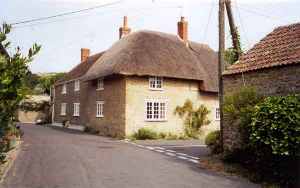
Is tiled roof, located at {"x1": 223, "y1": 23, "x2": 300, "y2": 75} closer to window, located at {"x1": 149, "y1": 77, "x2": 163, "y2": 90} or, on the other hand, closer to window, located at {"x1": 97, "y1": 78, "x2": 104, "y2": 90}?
window, located at {"x1": 149, "y1": 77, "x2": 163, "y2": 90}

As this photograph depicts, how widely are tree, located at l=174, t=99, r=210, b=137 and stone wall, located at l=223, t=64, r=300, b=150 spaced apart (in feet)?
47.8

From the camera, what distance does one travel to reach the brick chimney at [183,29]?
36753mm

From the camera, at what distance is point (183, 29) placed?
37.1 m

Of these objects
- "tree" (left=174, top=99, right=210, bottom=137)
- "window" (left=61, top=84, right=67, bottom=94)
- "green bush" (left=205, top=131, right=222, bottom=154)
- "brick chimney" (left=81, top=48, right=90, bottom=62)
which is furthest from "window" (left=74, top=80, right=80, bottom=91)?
"green bush" (left=205, top=131, right=222, bottom=154)

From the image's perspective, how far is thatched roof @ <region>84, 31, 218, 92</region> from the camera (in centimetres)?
2914

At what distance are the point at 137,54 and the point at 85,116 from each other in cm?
1106

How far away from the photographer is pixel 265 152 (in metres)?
11.9

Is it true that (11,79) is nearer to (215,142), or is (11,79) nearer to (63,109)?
(215,142)

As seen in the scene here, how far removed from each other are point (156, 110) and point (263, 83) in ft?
52.0

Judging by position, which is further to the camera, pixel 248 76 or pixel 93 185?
pixel 248 76

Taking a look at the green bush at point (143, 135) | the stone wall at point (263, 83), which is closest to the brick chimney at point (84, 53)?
the green bush at point (143, 135)

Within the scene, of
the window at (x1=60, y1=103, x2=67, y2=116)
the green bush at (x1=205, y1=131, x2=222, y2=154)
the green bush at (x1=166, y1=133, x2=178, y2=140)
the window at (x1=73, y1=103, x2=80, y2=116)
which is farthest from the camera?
the window at (x1=60, y1=103, x2=67, y2=116)

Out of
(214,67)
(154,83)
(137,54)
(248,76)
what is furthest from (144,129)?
(248,76)

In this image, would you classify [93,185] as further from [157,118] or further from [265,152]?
[157,118]
